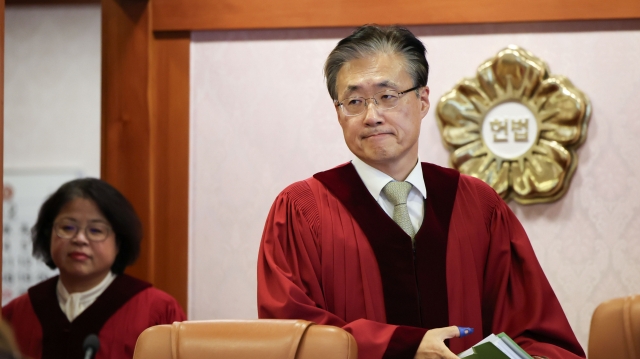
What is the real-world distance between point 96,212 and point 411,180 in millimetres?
1528

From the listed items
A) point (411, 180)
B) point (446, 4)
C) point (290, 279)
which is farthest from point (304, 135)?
point (290, 279)

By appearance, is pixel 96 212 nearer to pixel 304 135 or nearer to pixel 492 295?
pixel 304 135

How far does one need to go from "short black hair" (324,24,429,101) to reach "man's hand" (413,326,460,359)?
0.75 metres

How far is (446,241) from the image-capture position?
2.45m

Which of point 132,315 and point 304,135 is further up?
point 304,135

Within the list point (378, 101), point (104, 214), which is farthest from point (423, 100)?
point (104, 214)

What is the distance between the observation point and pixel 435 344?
2107mm

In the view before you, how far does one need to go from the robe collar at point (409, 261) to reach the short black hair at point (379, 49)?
0.36 m

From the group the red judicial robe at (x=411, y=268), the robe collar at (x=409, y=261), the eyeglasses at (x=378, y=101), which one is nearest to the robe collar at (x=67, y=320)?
the red judicial robe at (x=411, y=268)

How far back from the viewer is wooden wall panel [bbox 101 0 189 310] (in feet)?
13.1

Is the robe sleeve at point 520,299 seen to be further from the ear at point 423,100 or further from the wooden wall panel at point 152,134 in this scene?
the wooden wall panel at point 152,134

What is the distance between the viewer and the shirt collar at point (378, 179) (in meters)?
2.49

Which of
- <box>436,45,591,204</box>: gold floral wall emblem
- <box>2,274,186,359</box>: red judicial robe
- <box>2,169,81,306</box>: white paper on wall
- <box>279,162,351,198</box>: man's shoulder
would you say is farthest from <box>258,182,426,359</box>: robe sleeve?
<box>2,169,81,306</box>: white paper on wall

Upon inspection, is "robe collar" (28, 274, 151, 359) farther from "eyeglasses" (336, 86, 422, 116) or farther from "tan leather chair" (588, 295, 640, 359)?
"tan leather chair" (588, 295, 640, 359)
